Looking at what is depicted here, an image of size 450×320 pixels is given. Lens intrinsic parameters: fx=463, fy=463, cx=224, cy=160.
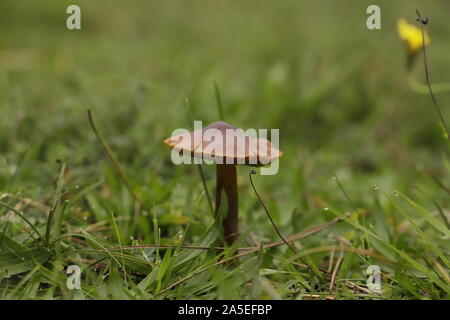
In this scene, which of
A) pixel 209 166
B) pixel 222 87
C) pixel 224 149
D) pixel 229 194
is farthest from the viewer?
pixel 222 87

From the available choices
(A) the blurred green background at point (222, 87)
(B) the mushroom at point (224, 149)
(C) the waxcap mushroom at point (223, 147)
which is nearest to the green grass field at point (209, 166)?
(A) the blurred green background at point (222, 87)

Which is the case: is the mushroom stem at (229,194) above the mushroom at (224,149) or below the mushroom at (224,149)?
below

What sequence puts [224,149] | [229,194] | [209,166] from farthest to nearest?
[209,166], [229,194], [224,149]

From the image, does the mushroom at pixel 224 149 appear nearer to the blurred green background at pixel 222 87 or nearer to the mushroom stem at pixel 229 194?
the mushroom stem at pixel 229 194

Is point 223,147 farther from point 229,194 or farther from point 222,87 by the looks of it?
point 222,87

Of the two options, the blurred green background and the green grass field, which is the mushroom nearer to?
the green grass field

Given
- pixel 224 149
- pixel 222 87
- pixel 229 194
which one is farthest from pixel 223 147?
pixel 222 87

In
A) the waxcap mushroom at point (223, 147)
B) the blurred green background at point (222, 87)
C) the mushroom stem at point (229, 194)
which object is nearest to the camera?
the waxcap mushroom at point (223, 147)

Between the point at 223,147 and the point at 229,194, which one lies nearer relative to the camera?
the point at 223,147

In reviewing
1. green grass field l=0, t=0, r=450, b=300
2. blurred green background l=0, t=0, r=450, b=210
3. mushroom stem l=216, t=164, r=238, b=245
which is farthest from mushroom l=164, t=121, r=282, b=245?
blurred green background l=0, t=0, r=450, b=210
